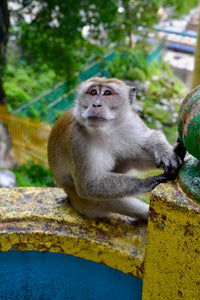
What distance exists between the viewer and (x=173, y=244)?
1569mm

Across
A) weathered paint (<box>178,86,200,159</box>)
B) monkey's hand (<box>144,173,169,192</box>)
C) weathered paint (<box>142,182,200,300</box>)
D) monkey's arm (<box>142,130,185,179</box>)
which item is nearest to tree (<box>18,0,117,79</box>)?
monkey's arm (<box>142,130,185,179</box>)

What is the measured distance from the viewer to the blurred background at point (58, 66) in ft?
18.5

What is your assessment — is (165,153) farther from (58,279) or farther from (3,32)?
(3,32)

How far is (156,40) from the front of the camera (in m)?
13.1

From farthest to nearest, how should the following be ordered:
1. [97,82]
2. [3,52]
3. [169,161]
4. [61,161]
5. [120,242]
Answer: [3,52] < [61,161] < [97,82] < [120,242] < [169,161]

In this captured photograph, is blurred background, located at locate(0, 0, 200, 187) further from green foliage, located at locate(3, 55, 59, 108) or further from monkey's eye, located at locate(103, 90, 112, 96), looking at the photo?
monkey's eye, located at locate(103, 90, 112, 96)

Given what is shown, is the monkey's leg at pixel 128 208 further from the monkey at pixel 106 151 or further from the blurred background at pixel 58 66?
the blurred background at pixel 58 66

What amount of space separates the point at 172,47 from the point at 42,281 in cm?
1584

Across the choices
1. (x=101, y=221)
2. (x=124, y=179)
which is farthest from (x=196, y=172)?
(x=101, y=221)

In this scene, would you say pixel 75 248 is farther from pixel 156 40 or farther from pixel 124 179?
pixel 156 40

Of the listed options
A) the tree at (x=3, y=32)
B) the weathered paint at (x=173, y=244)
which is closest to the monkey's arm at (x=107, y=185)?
the weathered paint at (x=173, y=244)

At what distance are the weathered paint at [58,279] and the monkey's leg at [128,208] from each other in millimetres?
401

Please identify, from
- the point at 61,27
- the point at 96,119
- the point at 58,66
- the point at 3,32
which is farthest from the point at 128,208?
the point at 3,32

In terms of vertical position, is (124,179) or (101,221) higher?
(124,179)
